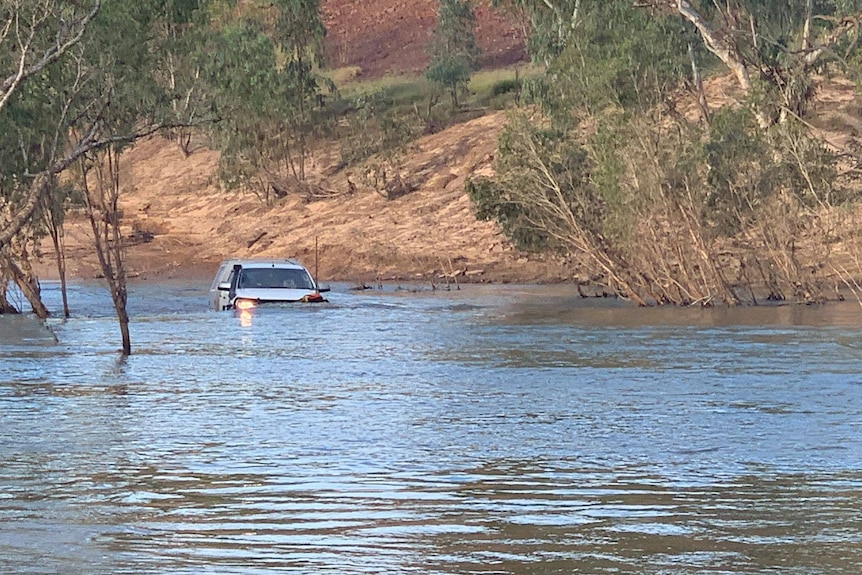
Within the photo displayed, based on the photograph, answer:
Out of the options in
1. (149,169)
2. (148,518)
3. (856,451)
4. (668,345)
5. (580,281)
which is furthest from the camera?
(149,169)

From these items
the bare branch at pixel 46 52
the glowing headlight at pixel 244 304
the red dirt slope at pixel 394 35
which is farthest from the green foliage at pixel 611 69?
the red dirt slope at pixel 394 35

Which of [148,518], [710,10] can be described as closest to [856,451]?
[148,518]

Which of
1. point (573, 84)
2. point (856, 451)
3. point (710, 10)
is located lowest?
point (856, 451)

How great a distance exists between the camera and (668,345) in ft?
74.2

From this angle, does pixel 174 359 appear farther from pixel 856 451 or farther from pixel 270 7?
pixel 270 7

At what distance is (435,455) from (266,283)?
16.2 m

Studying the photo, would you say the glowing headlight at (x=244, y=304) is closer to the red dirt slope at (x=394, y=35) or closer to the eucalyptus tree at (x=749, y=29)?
the eucalyptus tree at (x=749, y=29)

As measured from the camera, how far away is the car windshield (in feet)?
91.3

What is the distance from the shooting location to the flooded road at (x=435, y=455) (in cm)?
830

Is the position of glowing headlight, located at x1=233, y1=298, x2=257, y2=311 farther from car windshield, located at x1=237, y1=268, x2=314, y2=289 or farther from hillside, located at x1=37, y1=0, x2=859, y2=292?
hillside, located at x1=37, y1=0, x2=859, y2=292

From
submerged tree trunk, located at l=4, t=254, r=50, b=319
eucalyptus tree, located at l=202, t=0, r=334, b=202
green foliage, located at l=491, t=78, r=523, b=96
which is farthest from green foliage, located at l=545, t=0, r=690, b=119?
green foliage, located at l=491, t=78, r=523, b=96

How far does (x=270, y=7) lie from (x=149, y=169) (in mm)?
8975

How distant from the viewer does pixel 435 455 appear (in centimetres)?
1195

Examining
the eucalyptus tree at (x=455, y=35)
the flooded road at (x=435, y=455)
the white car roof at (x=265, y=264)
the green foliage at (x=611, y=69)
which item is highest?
the eucalyptus tree at (x=455, y=35)
